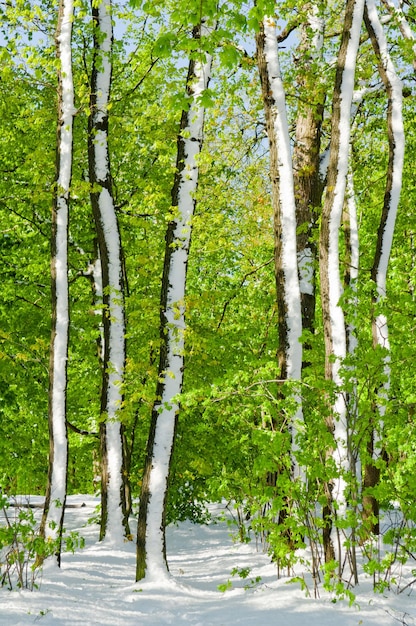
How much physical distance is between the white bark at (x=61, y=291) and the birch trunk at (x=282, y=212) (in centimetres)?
234

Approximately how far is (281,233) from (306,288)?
4.16 ft

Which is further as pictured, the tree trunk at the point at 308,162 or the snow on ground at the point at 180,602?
the tree trunk at the point at 308,162

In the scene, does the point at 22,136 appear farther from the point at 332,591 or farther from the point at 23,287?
the point at 332,591

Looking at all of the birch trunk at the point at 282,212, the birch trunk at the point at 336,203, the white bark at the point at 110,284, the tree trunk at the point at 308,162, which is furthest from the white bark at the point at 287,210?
the white bark at the point at 110,284

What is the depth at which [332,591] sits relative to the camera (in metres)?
6.16

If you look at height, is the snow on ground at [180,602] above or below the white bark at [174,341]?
below

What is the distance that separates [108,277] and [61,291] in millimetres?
1735

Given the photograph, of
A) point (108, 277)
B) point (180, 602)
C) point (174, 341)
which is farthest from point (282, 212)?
point (180, 602)

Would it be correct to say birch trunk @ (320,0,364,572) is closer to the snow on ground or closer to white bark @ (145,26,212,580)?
the snow on ground

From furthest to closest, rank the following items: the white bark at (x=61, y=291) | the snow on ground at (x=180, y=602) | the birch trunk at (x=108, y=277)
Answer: the birch trunk at (x=108, y=277) → the white bark at (x=61, y=291) → the snow on ground at (x=180, y=602)

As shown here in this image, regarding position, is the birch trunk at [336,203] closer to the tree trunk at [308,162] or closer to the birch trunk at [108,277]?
the tree trunk at [308,162]

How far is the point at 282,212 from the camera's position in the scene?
8.20m

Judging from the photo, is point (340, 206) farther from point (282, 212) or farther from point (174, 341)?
point (174, 341)

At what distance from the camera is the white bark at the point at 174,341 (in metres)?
7.49
